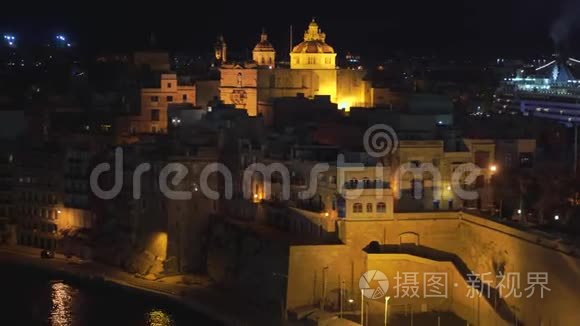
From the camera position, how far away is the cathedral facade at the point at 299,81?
2840 cm

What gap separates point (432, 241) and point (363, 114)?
5999 millimetres

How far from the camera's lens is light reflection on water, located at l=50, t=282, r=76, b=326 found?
801 inches

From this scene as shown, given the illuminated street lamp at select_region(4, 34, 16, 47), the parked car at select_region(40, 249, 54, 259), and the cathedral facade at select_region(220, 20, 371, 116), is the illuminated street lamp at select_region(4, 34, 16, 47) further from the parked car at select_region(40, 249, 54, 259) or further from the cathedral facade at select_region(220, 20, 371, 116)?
the parked car at select_region(40, 249, 54, 259)

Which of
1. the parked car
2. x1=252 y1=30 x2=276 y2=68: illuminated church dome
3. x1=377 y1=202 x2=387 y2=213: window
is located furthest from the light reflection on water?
x1=252 y1=30 x2=276 y2=68: illuminated church dome

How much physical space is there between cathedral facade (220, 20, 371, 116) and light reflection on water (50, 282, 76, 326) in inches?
296

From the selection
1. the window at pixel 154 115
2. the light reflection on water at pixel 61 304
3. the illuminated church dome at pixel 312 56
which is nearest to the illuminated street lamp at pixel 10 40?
the window at pixel 154 115

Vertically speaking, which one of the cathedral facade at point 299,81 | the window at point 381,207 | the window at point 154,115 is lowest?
the window at point 381,207

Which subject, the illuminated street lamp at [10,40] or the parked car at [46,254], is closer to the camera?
the parked car at [46,254]

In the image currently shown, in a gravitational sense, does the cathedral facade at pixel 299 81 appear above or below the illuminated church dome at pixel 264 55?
below

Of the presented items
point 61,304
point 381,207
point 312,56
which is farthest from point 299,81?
point 381,207

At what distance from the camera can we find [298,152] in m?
21.3

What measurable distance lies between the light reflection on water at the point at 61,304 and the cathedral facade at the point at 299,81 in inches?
296

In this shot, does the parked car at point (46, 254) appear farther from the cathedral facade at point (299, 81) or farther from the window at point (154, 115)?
the cathedral facade at point (299, 81)

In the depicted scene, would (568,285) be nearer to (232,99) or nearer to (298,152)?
(298,152)
